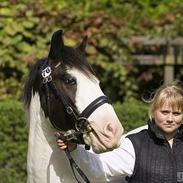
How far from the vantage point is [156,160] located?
3.75 m

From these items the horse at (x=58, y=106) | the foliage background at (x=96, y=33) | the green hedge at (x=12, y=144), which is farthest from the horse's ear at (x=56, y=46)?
the foliage background at (x=96, y=33)

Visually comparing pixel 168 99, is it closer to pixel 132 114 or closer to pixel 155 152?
pixel 155 152

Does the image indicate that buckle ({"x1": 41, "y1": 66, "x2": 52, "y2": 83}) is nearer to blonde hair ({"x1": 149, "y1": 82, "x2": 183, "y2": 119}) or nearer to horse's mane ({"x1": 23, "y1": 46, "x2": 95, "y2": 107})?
horse's mane ({"x1": 23, "y1": 46, "x2": 95, "y2": 107})

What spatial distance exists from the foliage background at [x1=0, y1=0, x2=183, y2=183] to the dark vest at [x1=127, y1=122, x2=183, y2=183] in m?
3.60

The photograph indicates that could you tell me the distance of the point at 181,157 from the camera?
3.76 m

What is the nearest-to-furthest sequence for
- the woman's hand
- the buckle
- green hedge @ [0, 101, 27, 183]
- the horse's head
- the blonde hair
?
the horse's head, the woman's hand, the buckle, the blonde hair, green hedge @ [0, 101, 27, 183]

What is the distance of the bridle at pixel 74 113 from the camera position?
3.38 m

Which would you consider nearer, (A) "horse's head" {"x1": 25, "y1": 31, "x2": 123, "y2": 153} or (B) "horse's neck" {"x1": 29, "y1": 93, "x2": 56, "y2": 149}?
(A) "horse's head" {"x1": 25, "y1": 31, "x2": 123, "y2": 153}

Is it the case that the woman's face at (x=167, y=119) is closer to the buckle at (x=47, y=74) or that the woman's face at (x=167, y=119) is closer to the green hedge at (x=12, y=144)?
the buckle at (x=47, y=74)

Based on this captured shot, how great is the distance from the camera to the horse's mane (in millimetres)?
3506

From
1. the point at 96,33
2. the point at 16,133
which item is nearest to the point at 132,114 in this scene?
the point at 16,133

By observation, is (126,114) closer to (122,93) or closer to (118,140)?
(122,93)

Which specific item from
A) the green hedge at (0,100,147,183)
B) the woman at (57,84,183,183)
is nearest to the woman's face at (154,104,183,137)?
the woman at (57,84,183,183)

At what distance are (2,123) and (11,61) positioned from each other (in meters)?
1.54
